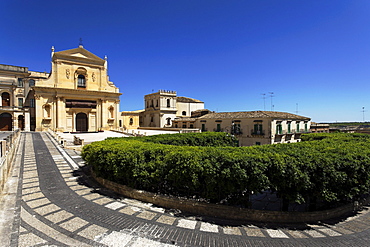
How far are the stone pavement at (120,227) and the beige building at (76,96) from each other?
97.5ft

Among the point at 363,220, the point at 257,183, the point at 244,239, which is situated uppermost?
the point at 257,183

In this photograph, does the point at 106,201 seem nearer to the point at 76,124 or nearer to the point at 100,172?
the point at 100,172

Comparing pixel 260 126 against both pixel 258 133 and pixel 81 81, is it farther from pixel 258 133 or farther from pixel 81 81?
pixel 81 81

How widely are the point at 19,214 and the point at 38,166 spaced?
603cm

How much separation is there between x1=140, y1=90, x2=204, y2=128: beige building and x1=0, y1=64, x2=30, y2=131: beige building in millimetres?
22938

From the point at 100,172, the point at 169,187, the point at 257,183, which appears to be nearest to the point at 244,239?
the point at 257,183

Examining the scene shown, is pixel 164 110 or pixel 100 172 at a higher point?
pixel 164 110

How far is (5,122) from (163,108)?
27.9 metres

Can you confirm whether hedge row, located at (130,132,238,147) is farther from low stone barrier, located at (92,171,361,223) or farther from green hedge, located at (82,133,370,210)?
low stone barrier, located at (92,171,361,223)

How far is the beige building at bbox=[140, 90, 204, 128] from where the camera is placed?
43.0 metres

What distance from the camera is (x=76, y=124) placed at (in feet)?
114

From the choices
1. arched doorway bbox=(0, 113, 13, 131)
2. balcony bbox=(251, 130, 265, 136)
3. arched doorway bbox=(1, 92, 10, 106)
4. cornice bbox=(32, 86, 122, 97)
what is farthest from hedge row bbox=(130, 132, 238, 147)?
arched doorway bbox=(1, 92, 10, 106)

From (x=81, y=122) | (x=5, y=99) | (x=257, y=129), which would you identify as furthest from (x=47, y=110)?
(x=257, y=129)

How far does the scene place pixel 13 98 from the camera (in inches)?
1389
